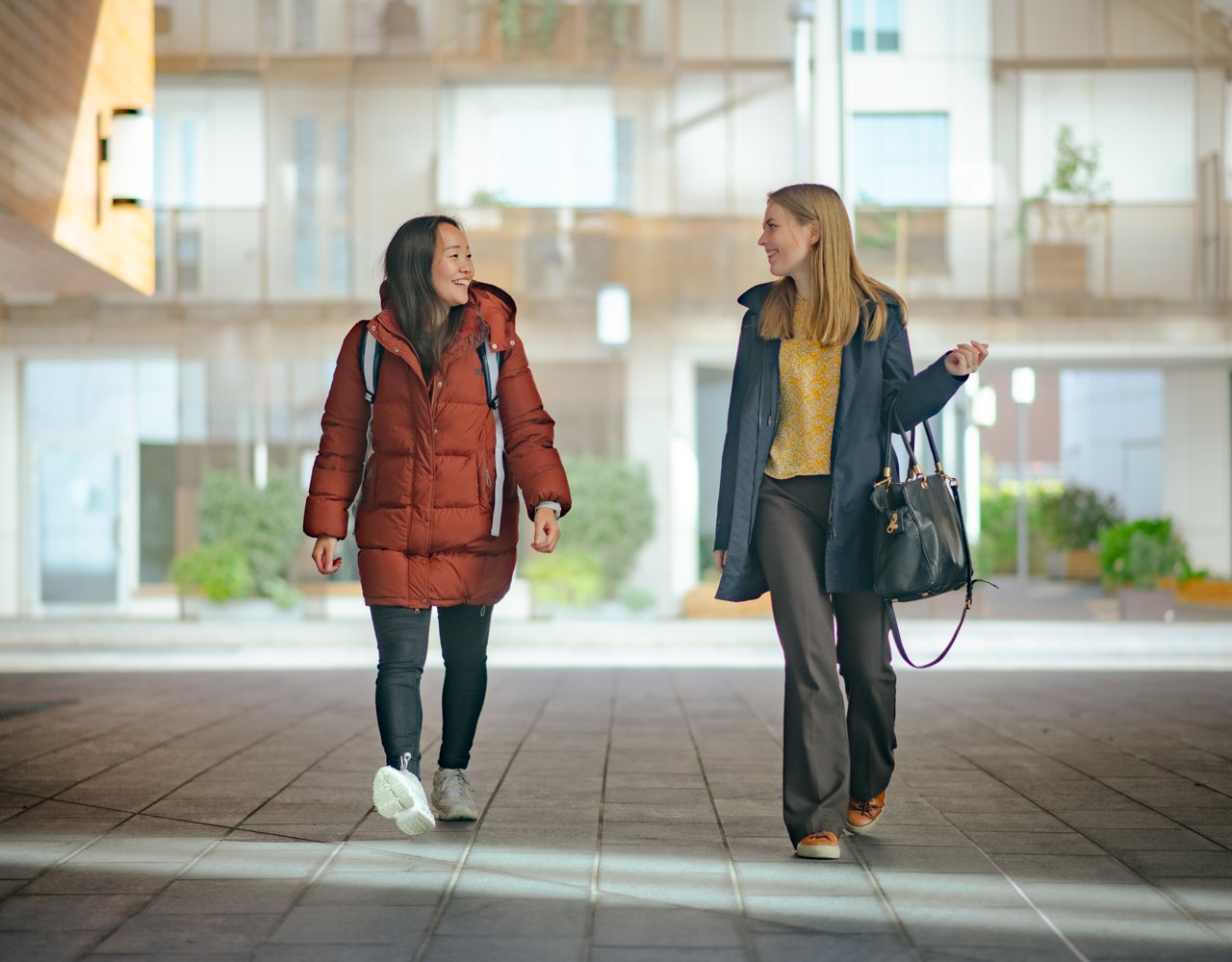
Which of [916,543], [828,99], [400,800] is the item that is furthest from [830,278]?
[828,99]

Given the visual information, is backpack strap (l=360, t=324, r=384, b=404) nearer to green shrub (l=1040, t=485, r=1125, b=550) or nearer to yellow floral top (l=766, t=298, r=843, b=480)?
yellow floral top (l=766, t=298, r=843, b=480)

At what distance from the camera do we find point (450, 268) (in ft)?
17.4

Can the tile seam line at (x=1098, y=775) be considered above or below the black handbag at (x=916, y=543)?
below

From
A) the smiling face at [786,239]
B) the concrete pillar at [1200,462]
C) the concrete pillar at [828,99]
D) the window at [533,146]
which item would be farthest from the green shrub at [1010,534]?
the smiling face at [786,239]

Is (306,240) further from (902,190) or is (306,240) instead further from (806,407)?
(806,407)

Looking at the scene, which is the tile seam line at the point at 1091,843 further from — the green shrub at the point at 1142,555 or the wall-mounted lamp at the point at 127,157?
the green shrub at the point at 1142,555

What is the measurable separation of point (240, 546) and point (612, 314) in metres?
5.30

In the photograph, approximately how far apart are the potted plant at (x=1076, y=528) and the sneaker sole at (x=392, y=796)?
68.1 feet

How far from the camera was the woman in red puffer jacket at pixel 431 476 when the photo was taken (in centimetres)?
516

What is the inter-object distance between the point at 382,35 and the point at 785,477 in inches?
690

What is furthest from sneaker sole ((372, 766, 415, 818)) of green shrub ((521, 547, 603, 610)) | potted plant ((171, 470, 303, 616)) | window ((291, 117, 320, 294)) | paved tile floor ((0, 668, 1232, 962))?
window ((291, 117, 320, 294))

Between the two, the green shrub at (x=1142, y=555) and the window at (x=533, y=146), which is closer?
the green shrub at (x=1142, y=555)

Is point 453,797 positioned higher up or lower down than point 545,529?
lower down

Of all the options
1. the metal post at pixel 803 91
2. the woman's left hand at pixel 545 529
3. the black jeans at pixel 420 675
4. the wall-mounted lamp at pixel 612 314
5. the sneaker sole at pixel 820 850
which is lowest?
the sneaker sole at pixel 820 850
